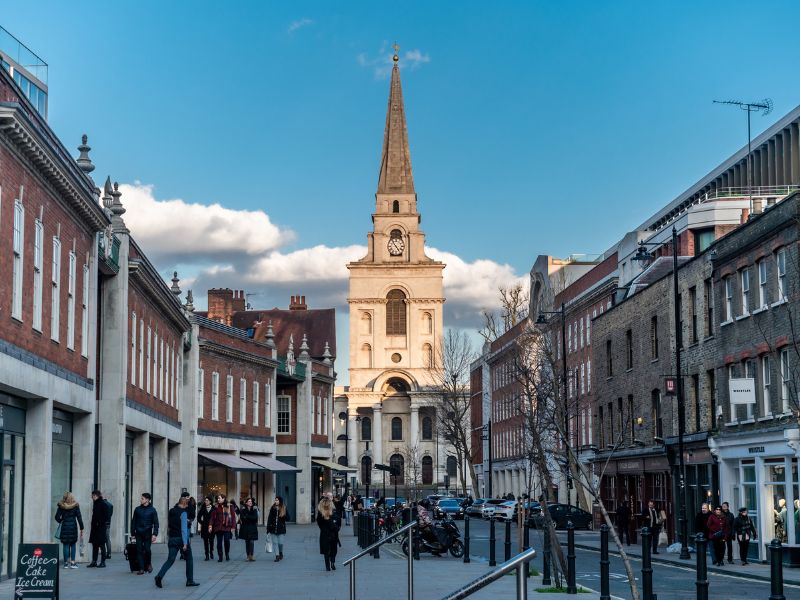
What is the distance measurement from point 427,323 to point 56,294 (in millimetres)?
121809

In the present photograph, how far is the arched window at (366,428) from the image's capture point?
487 feet

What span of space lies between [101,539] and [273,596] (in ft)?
26.3

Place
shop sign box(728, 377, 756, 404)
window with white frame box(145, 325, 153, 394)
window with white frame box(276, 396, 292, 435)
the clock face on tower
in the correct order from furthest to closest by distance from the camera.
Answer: the clock face on tower < window with white frame box(276, 396, 292, 435) < window with white frame box(145, 325, 153, 394) < shop sign box(728, 377, 756, 404)

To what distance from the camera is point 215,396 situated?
55.8 meters

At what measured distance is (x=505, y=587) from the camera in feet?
32.6

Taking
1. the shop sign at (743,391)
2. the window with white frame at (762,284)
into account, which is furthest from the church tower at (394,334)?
the shop sign at (743,391)

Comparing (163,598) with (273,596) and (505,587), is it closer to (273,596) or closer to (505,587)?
(273,596)

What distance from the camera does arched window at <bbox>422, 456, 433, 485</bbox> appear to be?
5709 inches

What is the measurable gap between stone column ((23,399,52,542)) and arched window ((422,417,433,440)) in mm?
121850

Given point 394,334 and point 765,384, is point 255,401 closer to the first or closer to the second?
point 765,384

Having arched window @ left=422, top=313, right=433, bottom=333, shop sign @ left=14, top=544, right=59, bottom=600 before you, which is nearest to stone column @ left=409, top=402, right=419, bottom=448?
arched window @ left=422, top=313, right=433, bottom=333

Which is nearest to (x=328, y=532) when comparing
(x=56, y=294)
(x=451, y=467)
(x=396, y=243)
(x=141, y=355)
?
(x=56, y=294)

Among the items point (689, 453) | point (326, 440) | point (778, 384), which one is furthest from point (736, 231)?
point (326, 440)

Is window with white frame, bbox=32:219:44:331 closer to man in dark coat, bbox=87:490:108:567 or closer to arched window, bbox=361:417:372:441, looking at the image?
man in dark coat, bbox=87:490:108:567
